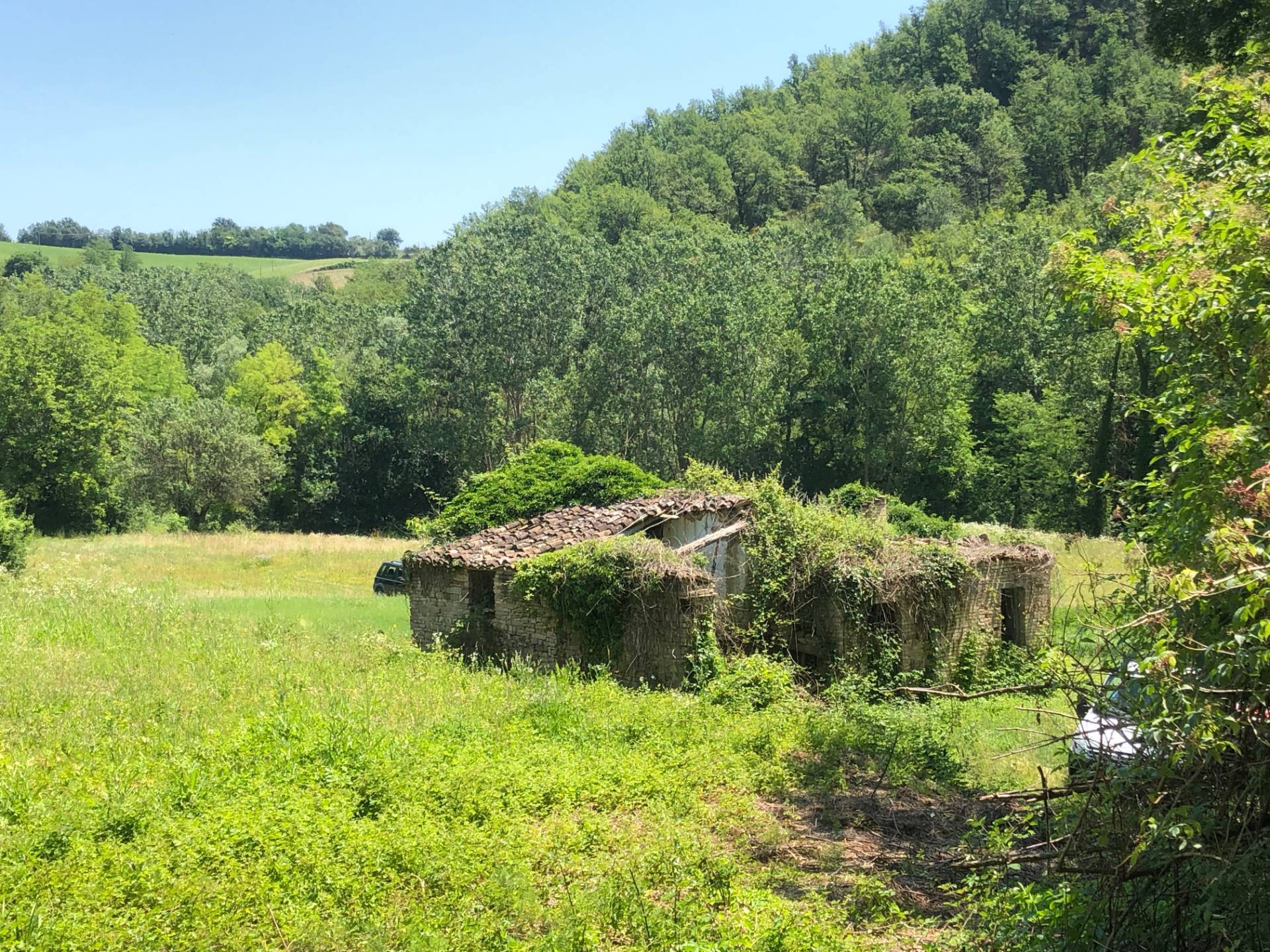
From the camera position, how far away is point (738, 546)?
16.8 meters

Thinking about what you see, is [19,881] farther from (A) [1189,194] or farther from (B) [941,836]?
(A) [1189,194]

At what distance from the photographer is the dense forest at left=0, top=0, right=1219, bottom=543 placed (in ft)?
143

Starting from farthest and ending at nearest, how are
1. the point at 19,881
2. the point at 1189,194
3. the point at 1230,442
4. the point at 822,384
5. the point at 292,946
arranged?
1. the point at 822,384
2. the point at 1189,194
3. the point at 19,881
4. the point at 292,946
5. the point at 1230,442

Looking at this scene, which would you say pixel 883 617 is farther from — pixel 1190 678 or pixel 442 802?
pixel 1190 678

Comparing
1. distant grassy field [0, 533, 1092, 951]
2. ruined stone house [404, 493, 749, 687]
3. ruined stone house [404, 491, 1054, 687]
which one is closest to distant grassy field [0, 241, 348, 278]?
ruined stone house [404, 493, 749, 687]

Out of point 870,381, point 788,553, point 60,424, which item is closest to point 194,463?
point 60,424

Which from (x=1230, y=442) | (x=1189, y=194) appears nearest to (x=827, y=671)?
(x=1189, y=194)

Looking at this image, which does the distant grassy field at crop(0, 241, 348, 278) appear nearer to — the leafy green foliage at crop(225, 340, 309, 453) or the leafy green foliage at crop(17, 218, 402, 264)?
the leafy green foliage at crop(17, 218, 402, 264)

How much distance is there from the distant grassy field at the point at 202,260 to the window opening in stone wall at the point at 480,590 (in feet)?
342

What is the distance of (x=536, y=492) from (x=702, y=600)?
20.3ft

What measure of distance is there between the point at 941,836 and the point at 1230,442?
4847 mm

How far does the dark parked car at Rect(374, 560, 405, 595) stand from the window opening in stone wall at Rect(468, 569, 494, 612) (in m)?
12.8

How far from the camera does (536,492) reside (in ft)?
64.2

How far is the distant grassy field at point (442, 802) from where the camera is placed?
649 cm
